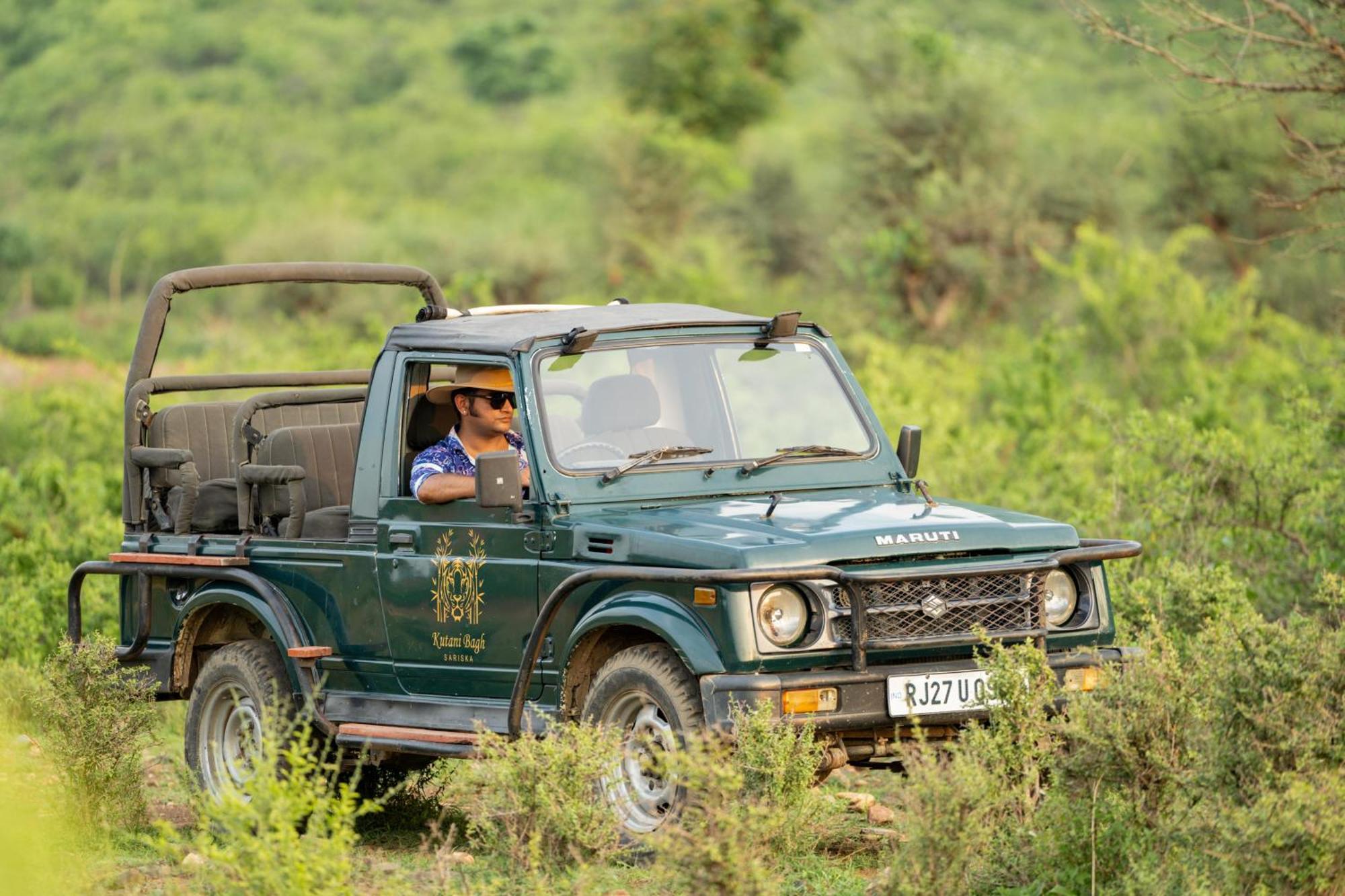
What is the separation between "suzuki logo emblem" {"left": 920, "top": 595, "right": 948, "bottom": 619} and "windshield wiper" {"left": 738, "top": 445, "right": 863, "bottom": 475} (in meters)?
1.17

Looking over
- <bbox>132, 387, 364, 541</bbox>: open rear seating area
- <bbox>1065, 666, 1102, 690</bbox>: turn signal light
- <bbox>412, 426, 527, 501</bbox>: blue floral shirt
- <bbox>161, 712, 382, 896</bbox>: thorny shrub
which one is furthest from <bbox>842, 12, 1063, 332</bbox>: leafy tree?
<bbox>161, 712, 382, 896</bbox>: thorny shrub

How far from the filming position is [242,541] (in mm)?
8148

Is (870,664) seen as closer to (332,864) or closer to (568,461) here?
(568,461)

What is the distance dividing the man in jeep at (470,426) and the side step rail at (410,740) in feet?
2.88

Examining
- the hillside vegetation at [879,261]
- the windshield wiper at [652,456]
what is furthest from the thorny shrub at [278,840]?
the windshield wiper at [652,456]

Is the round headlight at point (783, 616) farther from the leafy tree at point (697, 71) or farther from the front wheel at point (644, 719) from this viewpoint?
the leafy tree at point (697, 71)

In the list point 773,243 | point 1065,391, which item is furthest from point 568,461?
point 773,243

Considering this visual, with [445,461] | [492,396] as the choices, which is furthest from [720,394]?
[445,461]

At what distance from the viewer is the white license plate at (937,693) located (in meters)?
6.36

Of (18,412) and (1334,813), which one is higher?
(18,412)

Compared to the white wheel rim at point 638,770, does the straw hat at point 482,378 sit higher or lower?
higher

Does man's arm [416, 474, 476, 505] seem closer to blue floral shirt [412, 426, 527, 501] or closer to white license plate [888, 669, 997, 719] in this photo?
blue floral shirt [412, 426, 527, 501]

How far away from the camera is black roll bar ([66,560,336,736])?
25.8ft

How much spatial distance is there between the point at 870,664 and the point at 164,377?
417 cm
